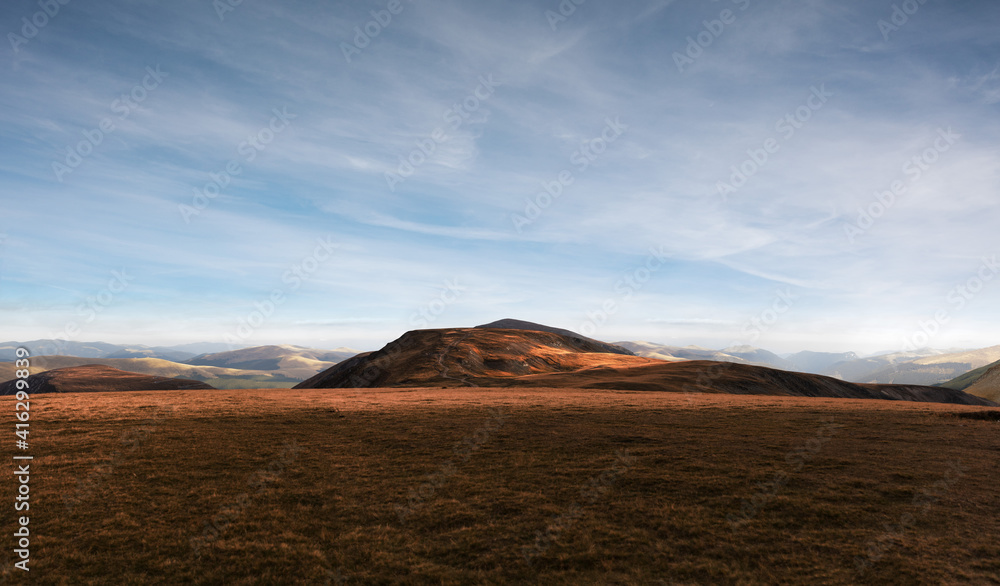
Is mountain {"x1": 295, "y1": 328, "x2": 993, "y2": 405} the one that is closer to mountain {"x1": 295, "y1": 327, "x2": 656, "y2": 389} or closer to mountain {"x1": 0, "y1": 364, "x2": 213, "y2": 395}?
mountain {"x1": 295, "y1": 327, "x2": 656, "y2": 389}

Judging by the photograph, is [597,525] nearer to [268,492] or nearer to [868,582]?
[868,582]

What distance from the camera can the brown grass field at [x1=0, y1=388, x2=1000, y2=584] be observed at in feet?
42.6

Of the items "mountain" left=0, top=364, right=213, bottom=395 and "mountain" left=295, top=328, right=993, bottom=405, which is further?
"mountain" left=0, top=364, right=213, bottom=395

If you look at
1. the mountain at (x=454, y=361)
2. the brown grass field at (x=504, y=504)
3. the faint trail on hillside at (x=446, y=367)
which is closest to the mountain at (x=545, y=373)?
the mountain at (x=454, y=361)

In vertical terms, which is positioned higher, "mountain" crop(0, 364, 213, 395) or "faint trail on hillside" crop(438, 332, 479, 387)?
"faint trail on hillside" crop(438, 332, 479, 387)

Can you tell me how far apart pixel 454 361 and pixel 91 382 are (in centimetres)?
16060

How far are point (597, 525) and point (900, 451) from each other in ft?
71.5

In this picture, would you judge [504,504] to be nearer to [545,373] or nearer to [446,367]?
[446,367]

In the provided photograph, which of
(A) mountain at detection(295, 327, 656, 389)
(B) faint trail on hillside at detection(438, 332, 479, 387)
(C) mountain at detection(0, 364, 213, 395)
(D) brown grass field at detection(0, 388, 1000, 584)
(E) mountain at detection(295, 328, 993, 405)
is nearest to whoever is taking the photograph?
(D) brown grass field at detection(0, 388, 1000, 584)

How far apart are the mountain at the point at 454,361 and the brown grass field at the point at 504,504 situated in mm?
55902

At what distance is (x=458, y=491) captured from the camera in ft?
62.9

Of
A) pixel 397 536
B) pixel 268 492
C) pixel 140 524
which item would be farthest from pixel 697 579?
pixel 140 524

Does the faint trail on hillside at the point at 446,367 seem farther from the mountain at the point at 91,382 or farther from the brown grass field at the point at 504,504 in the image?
the mountain at the point at 91,382

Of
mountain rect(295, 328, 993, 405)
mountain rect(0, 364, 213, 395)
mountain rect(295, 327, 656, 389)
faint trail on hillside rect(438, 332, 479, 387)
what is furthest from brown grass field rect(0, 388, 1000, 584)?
mountain rect(0, 364, 213, 395)
